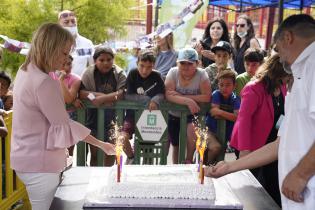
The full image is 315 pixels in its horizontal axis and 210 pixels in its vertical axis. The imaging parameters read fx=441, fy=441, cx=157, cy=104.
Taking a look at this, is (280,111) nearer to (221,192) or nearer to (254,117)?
(254,117)

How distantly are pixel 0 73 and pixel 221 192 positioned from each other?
8.32 ft

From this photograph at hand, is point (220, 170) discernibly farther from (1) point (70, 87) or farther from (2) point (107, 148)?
(1) point (70, 87)

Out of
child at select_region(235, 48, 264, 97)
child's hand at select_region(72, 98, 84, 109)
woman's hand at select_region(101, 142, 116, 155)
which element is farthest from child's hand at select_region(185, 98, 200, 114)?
woman's hand at select_region(101, 142, 116, 155)

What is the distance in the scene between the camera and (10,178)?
3332 millimetres

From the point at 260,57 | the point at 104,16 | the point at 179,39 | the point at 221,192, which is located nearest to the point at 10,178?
the point at 221,192

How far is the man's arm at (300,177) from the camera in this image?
5.78 ft

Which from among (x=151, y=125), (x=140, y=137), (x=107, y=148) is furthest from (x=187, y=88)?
(x=107, y=148)

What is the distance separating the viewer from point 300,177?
5.92 feet

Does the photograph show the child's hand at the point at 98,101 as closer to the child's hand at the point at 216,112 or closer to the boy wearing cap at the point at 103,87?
the boy wearing cap at the point at 103,87

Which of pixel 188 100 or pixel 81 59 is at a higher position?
pixel 81 59

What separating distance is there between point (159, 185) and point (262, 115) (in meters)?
1.41

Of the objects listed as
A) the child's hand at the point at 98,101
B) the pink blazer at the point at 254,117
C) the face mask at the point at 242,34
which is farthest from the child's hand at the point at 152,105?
the face mask at the point at 242,34

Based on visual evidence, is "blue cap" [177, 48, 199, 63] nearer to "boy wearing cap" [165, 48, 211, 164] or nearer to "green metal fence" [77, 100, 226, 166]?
"boy wearing cap" [165, 48, 211, 164]

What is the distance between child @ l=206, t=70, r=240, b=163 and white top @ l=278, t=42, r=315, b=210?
6.24 feet
